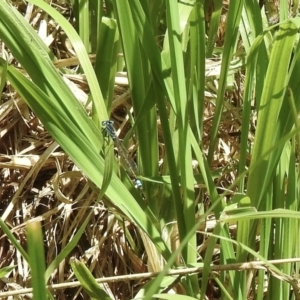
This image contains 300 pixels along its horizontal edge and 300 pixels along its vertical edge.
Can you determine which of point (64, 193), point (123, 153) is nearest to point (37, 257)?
point (123, 153)

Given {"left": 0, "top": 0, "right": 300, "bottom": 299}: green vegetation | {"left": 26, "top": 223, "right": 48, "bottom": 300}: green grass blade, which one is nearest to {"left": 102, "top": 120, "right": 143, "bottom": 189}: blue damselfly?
{"left": 0, "top": 0, "right": 300, "bottom": 299}: green vegetation

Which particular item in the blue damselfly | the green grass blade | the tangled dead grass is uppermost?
the green grass blade

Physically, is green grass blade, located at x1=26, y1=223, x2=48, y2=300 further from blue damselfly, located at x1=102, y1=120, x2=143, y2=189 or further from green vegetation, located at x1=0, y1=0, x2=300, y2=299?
blue damselfly, located at x1=102, y1=120, x2=143, y2=189

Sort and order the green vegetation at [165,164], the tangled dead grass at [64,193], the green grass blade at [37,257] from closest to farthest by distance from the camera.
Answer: the green grass blade at [37,257], the green vegetation at [165,164], the tangled dead grass at [64,193]

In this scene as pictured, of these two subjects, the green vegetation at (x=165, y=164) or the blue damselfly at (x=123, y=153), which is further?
the blue damselfly at (x=123, y=153)

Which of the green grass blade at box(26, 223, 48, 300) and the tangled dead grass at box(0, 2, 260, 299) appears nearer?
the green grass blade at box(26, 223, 48, 300)

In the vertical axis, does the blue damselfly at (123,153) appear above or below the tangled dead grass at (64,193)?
above

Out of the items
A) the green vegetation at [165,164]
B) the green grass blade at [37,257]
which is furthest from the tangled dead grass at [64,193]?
the green grass blade at [37,257]

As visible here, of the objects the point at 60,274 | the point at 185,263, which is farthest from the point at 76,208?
→ the point at 185,263

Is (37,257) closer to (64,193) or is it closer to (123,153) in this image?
(123,153)

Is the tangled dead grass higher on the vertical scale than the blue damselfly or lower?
lower

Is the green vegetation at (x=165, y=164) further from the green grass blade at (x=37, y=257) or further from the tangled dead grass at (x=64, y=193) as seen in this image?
the green grass blade at (x=37, y=257)
